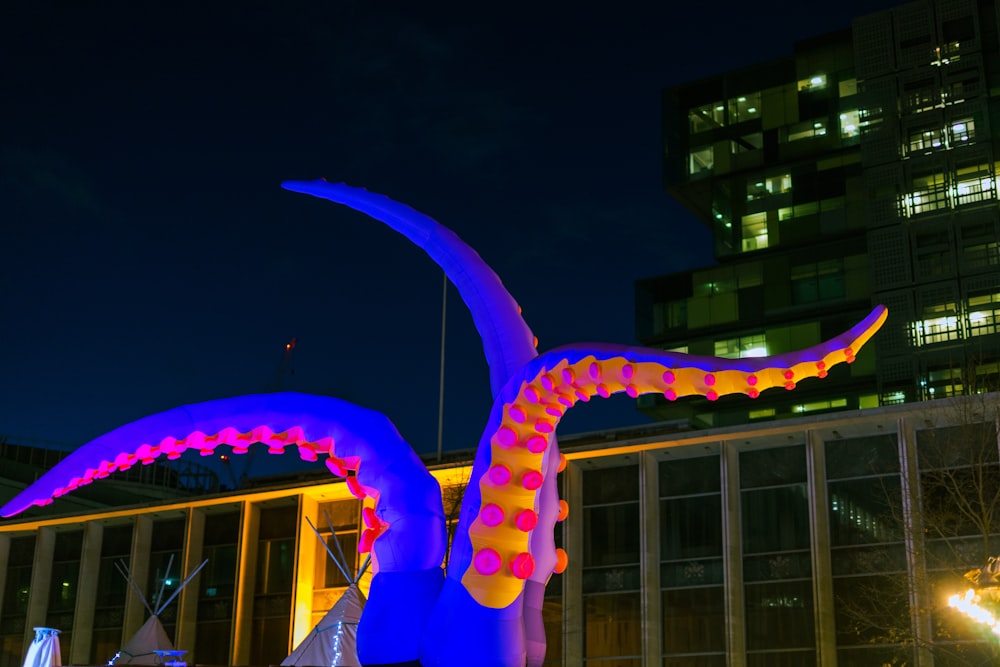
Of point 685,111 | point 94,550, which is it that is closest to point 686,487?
point 94,550

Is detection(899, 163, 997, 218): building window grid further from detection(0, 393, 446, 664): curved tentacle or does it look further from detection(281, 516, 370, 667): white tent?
detection(0, 393, 446, 664): curved tentacle

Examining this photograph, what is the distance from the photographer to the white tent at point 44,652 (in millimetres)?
22375

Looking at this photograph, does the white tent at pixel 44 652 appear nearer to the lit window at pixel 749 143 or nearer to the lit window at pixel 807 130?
the lit window at pixel 807 130

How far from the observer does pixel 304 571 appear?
42031mm

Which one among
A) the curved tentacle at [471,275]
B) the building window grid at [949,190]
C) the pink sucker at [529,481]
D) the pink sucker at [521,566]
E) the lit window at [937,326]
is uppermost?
the building window grid at [949,190]

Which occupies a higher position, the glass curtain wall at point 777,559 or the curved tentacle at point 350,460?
the glass curtain wall at point 777,559

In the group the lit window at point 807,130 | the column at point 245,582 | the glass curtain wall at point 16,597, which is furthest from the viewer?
the lit window at point 807,130

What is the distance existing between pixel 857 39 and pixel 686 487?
32543 millimetres

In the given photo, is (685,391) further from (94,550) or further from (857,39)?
(857,39)

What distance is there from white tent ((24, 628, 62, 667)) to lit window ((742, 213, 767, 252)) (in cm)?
4585

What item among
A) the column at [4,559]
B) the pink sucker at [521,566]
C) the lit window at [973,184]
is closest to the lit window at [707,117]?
the lit window at [973,184]

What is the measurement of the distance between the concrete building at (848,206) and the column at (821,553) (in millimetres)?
17418

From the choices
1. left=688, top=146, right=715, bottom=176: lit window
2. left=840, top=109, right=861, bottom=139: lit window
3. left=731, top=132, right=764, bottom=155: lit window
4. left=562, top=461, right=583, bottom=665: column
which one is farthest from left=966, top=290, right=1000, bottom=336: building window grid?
left=562, top=461, right=583, bottom=665: column

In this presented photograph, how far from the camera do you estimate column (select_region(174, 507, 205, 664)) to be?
4319 centimetres
